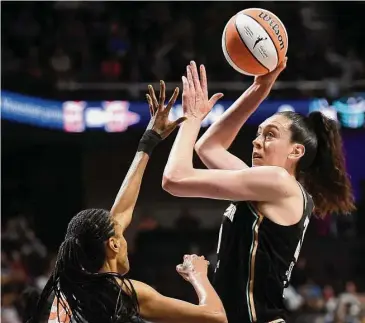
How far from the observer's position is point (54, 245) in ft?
38.3

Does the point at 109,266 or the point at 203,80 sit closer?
the point at 109,266

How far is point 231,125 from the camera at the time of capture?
3.75 metres

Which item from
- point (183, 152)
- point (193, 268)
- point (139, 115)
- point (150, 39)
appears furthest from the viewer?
point (150, 39)

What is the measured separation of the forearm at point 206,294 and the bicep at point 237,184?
0.35 m

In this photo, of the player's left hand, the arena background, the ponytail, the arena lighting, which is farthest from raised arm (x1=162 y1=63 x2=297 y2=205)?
the arena lighting

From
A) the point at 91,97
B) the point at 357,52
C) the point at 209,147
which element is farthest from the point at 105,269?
the point at 357,52

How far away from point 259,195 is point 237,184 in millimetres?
103

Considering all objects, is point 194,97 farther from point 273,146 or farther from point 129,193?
point 129,193

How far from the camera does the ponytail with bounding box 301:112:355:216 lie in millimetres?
3562

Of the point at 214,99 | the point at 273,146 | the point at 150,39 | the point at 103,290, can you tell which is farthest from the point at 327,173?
the point at 150,39

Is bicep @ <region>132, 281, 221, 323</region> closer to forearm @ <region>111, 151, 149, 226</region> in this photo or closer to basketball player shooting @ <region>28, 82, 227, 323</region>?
basketball player shooting @ <region>28, 82, 227, 323</region>

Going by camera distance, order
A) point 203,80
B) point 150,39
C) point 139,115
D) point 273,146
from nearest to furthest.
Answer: point 273,146 → point 203,80 → point 139,115 → point 150,39

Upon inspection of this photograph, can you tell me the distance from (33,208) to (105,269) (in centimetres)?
928

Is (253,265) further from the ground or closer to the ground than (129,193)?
closer to the ground
